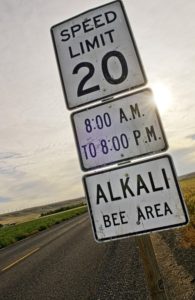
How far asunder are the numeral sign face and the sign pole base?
1.08m

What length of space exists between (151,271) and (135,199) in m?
0.59

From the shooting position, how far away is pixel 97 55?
2428 mm

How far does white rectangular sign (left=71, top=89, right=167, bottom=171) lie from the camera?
7.03 ft

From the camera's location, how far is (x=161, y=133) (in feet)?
6.97

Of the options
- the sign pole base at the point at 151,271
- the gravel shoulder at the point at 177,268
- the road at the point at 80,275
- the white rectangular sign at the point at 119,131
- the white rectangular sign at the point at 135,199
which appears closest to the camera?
the white rectangular sign at the point at 135,199

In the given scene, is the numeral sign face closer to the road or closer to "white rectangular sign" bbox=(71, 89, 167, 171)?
"white rectangular sign" bbox=(71, 89, 167, 171)

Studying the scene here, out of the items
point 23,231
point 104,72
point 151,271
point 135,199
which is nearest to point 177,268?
point 151,271

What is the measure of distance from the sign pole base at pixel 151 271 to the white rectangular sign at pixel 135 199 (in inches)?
10.5

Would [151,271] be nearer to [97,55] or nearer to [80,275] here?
[97,55]

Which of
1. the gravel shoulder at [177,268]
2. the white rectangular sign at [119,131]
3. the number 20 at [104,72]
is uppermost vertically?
the number 20 at [104,72]

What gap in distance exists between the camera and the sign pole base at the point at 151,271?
2258mm

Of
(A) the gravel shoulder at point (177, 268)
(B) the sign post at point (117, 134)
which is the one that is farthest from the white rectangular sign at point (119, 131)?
(A) the gravel shoulder at point (177, 268)

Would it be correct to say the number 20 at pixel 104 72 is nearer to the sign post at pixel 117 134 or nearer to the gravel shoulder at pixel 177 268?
the sign post at pixel 117 134

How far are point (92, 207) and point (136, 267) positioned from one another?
5.26 m
